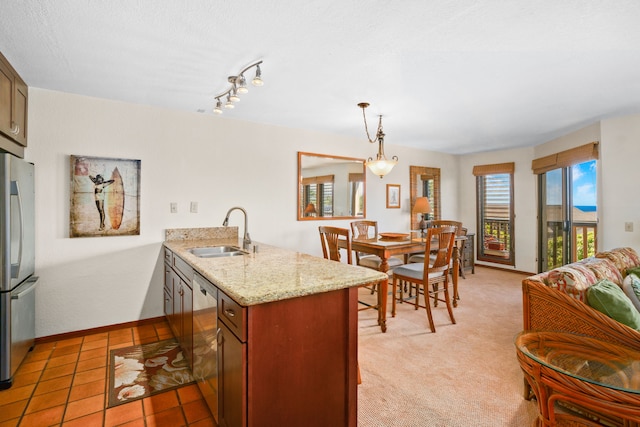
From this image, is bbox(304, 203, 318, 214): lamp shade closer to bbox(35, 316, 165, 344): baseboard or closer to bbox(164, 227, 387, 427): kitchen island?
bbox(35, 316, 165, 344): baseboard

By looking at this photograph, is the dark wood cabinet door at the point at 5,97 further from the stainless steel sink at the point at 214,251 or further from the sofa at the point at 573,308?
the sofa at the point at 573,308

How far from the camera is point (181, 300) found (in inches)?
95.6

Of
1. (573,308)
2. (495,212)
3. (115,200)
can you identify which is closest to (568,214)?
(495,212)

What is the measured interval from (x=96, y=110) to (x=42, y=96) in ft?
1.30

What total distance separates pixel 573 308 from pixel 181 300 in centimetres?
258

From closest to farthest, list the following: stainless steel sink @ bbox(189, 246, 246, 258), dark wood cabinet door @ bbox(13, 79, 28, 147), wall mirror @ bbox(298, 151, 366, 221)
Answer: dark wood cabinet door @ bbox(13, 79, 28, 147) → stainless steel sink @ bbox(189, 246, 246, 258) → wall mirror @ bbox(298, 151, 366, 221)

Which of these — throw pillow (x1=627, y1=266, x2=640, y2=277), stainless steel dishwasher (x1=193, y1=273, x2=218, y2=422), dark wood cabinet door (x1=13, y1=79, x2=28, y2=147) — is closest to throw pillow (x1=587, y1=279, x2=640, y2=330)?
throw pillow (x1=627, y1=266, x2=640, y2=277)

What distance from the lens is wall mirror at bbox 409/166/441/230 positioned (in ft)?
18.2

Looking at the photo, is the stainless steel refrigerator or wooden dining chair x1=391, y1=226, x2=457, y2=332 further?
wooden dining chair x1=391, y1=226, x2=457, y2=332

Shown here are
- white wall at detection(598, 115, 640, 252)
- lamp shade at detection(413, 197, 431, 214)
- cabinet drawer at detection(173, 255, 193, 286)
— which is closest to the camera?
cabinet drawer at detection(173, 255, 193, 286)

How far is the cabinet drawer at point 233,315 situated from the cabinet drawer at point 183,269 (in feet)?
2.21

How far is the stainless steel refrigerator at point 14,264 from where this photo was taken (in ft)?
6.93

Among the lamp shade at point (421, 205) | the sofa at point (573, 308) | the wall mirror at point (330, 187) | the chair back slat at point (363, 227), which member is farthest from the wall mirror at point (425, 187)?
the sofa at point (573, 308)

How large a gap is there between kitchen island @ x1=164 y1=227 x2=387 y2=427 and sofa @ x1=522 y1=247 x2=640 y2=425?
41.8 inches
